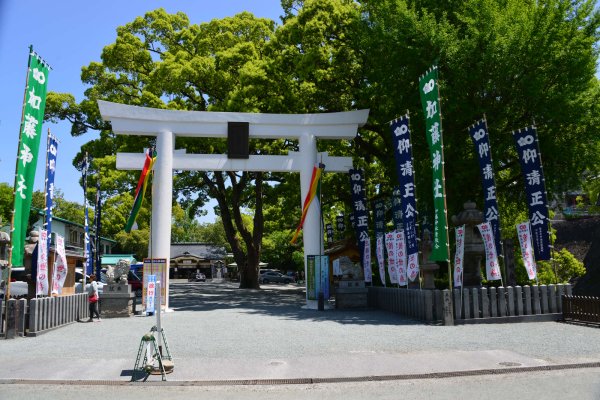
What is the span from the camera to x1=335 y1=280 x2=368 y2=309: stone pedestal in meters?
19.5

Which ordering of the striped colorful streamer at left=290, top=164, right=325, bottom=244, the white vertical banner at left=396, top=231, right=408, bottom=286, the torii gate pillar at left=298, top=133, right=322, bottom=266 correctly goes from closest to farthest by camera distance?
the white vertical banner at left=396, top=231, right=408, bottom=286, the striped colorful streamer at left=290, top=164, right=325, bottom=244, the torii gate pillar at left=298, top=133, right=322, bottom=266

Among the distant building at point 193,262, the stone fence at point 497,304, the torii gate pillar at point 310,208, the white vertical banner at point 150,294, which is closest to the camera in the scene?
the stone fence at point 497,304

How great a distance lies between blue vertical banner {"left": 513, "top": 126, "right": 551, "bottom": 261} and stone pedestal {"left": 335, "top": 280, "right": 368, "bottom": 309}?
23.1ft

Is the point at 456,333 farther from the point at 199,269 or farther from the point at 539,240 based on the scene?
the point at 199,269

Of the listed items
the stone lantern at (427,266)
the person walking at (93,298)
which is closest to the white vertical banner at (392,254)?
the stone lantern at (427,266)

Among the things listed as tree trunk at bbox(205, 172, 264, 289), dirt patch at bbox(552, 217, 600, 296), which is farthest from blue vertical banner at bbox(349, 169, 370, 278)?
dirt patch at bbox(552, 217, 600, 296)

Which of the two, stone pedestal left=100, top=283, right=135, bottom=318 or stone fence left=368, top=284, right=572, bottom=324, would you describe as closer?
stone fence left=368, top=284, right=572, bottom=324

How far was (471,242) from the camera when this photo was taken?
54.6 feet

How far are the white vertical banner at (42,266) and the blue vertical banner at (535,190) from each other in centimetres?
1421

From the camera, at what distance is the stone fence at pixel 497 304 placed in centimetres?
Result: 1403

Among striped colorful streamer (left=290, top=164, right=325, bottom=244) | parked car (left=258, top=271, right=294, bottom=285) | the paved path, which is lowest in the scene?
the paved path

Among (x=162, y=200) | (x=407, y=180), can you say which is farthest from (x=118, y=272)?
(x=407, y=180)

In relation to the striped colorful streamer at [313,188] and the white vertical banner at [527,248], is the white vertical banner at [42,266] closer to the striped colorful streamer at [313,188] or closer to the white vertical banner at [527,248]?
the striped colorful streamer at [313,188]

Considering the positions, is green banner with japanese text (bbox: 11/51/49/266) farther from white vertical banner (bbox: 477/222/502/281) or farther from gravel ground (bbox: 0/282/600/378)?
white vertical banner (bbox: 477/222/502/281)
